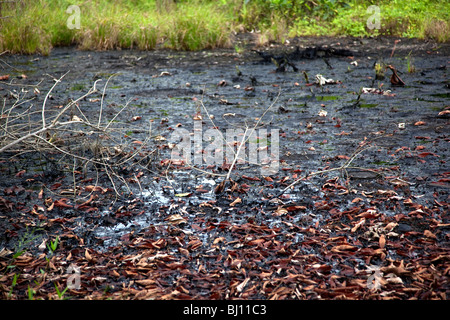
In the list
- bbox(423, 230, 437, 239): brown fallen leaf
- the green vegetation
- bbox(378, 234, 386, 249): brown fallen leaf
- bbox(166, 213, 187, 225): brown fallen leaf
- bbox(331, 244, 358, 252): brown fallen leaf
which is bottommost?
bbox(166, 213, 187, 225): brown fallen leaf

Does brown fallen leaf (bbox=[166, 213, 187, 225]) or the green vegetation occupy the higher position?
the green vegetation

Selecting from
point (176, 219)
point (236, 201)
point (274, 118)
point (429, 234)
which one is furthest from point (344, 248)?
point (274, 118)

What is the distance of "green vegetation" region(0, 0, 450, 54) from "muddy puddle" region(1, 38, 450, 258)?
398 mm

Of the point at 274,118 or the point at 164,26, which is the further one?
the point at 164,26

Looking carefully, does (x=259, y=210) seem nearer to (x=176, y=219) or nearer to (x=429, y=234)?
(x=176, y=219)

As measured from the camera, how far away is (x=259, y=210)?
109 inches

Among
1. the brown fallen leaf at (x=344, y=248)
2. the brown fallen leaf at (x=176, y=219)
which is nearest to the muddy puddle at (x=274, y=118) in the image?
the brown fallen leaf at (x=176, y=219)

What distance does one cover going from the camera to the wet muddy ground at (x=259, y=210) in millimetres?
2078

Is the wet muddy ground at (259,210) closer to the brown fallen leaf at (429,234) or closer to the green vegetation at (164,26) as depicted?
the brown fallen leaf at (429,234)

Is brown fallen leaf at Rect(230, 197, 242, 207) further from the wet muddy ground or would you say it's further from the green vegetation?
the green vegetation

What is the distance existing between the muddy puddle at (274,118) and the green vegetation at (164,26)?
1.30 feet

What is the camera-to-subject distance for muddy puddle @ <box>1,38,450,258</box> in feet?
9.14

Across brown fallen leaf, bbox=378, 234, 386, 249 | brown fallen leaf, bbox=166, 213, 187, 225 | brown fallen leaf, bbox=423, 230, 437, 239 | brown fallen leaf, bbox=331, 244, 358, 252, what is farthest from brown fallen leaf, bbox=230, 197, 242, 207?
brown fallen leaf, bbox=423, 230, 437, 239

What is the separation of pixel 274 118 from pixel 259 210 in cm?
211
